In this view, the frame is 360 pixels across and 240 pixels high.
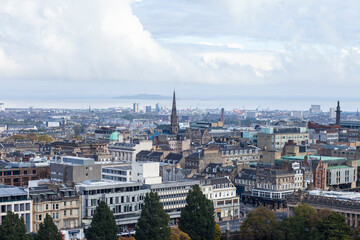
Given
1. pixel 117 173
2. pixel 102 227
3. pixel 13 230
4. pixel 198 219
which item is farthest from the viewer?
pixel 117 173

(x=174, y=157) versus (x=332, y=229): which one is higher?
(x=174, y=157)

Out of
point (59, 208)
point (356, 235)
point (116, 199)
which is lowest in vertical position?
point (356, 235)

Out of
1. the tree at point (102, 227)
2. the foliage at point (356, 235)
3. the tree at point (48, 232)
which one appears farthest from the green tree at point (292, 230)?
the tree at point (48, 232)

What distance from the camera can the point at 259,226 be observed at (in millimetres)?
98188

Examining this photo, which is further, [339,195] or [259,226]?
[339,195]

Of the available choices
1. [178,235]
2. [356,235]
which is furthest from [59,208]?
[356,235]

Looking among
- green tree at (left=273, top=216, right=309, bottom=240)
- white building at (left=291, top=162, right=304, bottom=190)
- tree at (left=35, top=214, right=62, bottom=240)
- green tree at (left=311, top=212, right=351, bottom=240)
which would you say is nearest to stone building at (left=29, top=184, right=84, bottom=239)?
A: tree at (left=35, top=214, right=62, bottom=240)

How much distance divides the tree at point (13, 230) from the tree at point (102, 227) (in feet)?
31.1

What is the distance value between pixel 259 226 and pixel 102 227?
23310 millimetres

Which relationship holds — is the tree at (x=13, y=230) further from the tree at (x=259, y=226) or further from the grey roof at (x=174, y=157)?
the grey roof at (x=174, y=157)

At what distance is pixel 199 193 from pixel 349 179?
6400 cm

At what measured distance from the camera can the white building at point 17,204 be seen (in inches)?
3679

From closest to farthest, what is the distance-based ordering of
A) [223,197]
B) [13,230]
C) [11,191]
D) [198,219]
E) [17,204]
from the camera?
1. [13,230]
2. [17,204]
3. [198,219]
4. [11,191]
5. [223,197]

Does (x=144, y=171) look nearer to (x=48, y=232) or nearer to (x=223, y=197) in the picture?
(x=223, y=197)
